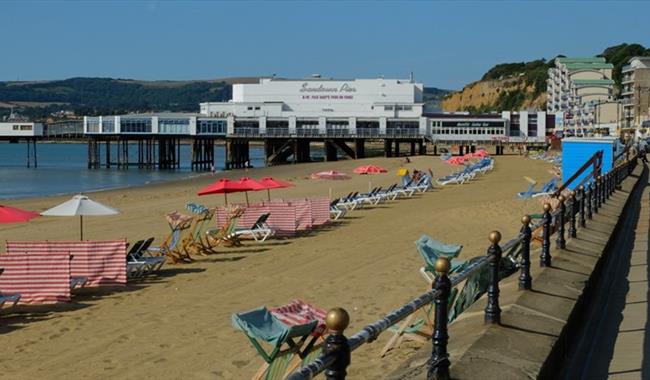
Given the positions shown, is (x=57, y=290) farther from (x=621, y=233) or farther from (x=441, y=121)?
(x=441, y=121)

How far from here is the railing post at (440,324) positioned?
4.02 metres

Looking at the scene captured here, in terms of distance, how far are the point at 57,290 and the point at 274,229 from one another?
679 cm

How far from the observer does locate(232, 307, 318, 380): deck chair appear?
5.35 m

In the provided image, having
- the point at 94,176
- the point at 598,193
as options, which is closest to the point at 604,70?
the point at 94,176

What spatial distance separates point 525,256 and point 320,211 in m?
12.0

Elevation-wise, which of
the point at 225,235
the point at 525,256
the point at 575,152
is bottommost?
the point at 225,235

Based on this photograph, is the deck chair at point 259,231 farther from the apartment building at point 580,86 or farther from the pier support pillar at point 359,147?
the apartment building at point 580,86

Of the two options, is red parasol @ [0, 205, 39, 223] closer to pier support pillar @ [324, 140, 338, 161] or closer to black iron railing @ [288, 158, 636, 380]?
black iron railing @ [288, 158, 636, 380]

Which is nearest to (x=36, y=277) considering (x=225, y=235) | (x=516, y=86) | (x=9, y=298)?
(x=9, y=298)

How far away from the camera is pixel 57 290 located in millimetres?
10266

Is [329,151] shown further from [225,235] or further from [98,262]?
[98,262]

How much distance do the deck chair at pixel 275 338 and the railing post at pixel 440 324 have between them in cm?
142

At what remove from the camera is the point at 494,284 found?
5500mm

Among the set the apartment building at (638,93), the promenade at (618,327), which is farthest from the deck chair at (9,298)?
the apartment building at (638,93)
